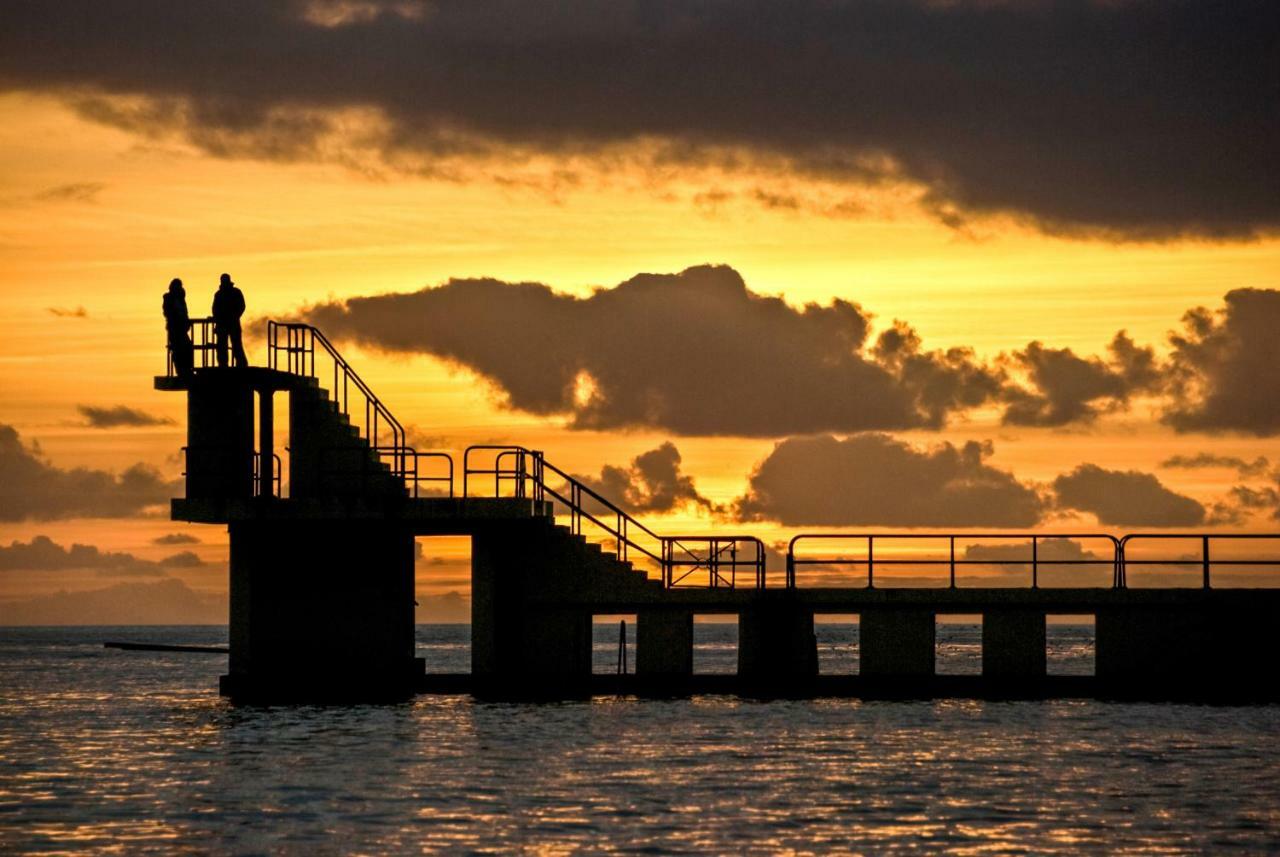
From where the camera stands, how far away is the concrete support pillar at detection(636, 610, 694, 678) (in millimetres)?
47562

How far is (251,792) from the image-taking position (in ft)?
112

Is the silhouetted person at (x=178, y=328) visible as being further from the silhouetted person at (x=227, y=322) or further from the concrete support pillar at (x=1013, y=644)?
the concrete support pillar at (x=1013, y=644)

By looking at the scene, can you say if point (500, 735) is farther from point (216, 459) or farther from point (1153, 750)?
point (1153, 750)

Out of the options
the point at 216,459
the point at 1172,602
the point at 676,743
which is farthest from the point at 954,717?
the point at 216,459

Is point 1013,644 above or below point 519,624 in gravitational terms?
below

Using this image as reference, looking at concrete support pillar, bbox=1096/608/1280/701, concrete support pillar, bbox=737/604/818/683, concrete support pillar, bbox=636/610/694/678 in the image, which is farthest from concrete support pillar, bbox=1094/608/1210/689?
concrete support pillar, bbox=636/610/694/678

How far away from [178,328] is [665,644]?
498 inches

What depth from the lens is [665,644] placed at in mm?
47781

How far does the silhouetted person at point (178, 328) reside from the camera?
45.5 m

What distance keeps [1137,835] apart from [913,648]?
17540 mm

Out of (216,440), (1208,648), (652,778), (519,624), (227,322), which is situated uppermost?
(227,322)

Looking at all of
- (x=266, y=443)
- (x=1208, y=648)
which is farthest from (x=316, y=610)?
(x=1208, y=648)

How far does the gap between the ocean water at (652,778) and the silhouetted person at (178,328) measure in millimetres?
7718

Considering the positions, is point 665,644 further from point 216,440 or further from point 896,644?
point 216,440
